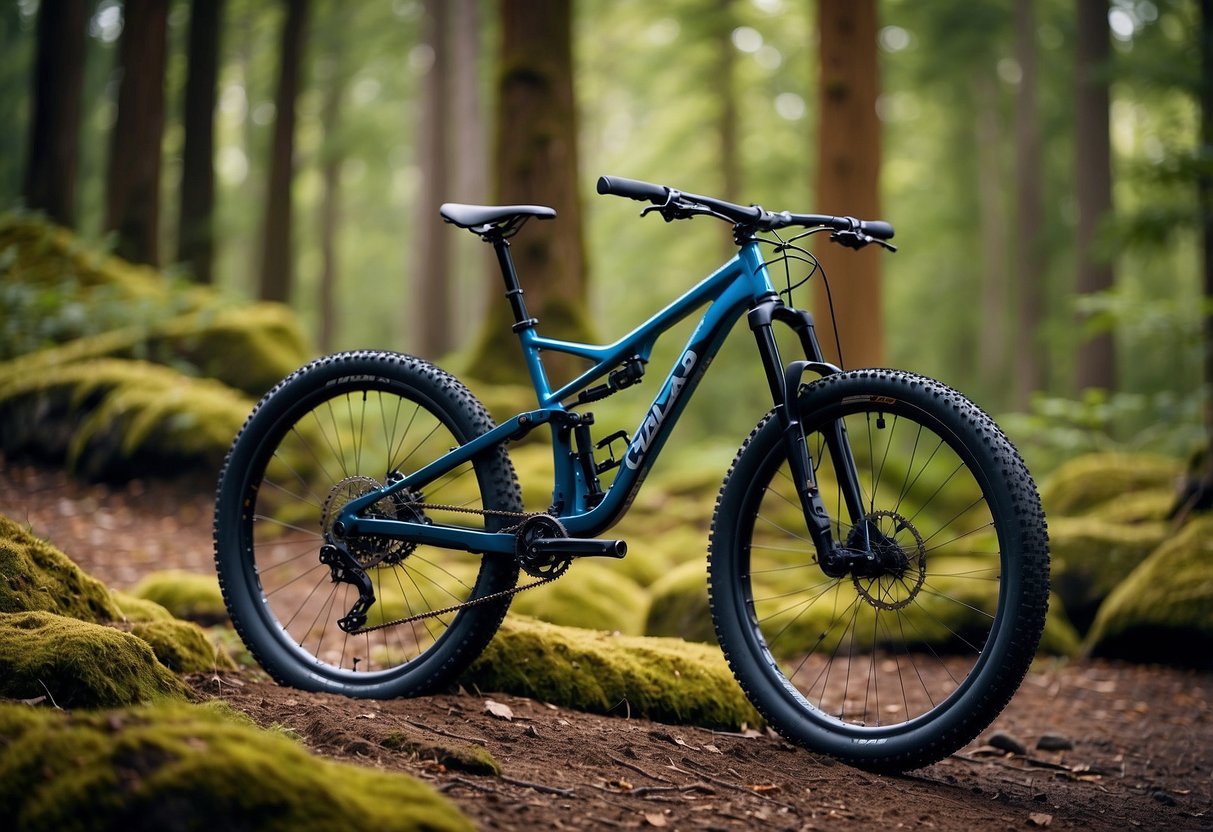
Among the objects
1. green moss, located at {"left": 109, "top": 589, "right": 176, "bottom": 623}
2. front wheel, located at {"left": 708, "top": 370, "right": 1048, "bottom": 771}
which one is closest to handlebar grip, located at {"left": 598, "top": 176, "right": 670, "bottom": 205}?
front wheel, located at {"left": 708, "top": 370, "right": 1048, "bottom": 771}

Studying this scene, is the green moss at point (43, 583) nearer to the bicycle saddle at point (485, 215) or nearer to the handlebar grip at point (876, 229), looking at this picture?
the bicycle saddle at point (485, 215)

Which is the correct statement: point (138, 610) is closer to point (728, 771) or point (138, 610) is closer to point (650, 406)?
point (650, 406)

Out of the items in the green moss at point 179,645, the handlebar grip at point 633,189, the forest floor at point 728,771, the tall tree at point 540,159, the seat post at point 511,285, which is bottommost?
the forest floor at point 728,771

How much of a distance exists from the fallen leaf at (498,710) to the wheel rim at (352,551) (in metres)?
0.26

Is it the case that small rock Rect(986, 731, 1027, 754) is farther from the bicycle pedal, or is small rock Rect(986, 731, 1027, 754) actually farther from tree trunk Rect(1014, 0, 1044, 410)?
tree trunk Rect(1014, 0, 1044, 410)

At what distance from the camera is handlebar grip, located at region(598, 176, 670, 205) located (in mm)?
2971

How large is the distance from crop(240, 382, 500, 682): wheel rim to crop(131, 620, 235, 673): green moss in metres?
0.24

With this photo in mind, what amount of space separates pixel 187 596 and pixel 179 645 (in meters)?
1.69

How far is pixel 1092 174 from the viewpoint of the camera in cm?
1450

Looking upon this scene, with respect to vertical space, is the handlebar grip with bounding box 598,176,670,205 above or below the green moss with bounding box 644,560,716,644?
above

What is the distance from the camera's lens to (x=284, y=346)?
31.2 ft

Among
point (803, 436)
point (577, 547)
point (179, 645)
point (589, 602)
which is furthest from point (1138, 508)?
point (179, 645)

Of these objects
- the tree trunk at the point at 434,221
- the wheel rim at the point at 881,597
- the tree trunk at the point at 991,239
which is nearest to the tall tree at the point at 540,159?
the wheel rim at the point at 881,597

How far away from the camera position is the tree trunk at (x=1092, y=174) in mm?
14203
